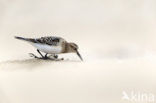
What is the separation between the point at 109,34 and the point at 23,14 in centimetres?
24

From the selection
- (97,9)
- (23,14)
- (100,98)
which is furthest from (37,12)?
(100,98)

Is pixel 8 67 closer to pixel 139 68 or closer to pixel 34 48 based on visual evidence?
pixel 34 48

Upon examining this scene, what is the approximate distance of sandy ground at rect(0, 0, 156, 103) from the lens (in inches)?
49.9

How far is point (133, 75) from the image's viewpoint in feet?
4.25
